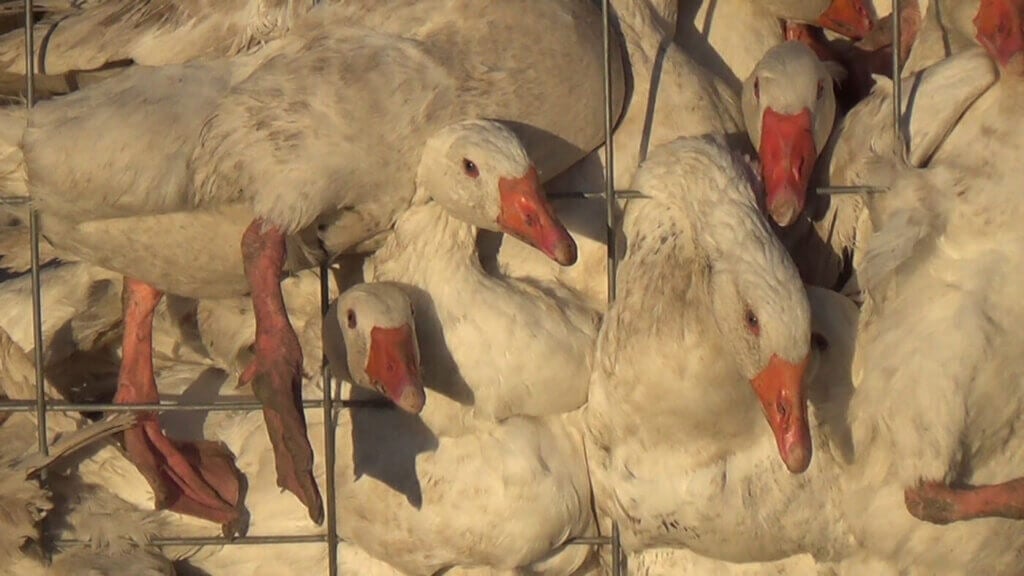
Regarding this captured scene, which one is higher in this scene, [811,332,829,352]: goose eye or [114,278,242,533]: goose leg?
[811,332,829,352]: goose eye

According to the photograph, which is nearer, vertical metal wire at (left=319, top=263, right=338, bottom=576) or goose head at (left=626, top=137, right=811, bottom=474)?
goose head at (left=626, top=137, right=811, bottom=474)

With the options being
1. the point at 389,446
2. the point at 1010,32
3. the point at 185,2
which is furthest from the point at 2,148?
the point at 1010,32

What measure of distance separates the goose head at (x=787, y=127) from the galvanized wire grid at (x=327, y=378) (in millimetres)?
113

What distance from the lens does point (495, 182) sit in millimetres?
2480

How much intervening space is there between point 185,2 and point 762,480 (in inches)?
49.5

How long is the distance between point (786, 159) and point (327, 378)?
0.83m

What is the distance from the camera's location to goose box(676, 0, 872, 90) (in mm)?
2953

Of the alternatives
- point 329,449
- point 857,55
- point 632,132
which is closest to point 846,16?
point 857,55

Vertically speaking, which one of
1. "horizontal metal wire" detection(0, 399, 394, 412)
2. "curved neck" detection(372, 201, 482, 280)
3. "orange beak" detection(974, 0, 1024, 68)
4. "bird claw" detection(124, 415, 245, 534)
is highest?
"orange beak" detection(974, 0, 1024, 68)

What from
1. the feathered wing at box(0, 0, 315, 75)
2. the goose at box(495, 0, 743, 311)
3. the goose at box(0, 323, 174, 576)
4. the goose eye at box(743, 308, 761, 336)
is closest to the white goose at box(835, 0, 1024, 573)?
the goose eye at box(743, 308, 761, 336)

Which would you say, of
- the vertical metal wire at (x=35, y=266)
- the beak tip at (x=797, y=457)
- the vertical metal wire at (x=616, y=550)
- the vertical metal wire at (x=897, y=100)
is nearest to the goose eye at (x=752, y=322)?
the beak tip at (x=797, y=457)

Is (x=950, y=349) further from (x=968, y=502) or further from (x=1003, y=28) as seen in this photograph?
(x=1003, y=28)

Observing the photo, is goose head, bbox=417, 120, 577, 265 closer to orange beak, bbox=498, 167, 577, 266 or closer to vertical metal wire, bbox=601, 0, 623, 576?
orange beak, bbox=498, 167, 577, 266

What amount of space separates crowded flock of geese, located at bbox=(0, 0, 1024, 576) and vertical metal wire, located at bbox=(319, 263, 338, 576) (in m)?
0.05
